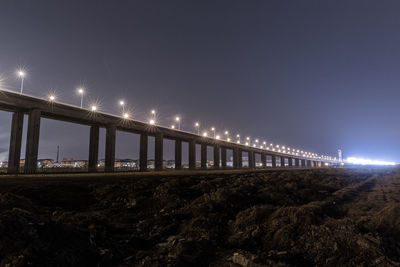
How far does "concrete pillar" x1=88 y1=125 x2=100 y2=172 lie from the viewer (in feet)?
163

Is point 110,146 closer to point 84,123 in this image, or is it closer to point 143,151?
point 84,123

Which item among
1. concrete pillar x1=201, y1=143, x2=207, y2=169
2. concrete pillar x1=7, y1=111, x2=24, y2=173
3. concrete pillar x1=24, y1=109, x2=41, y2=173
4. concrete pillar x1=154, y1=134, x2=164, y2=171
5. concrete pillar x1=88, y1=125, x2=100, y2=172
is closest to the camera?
concrete pillar x1=24, y1=109, x2=41, y2=173

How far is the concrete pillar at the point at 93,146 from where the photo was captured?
49688 millimetres

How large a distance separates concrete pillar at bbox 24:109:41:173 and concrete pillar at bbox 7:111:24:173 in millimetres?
2925

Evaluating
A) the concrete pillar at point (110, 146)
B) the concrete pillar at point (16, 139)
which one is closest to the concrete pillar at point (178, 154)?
the concrete pillar at point (110, 146)

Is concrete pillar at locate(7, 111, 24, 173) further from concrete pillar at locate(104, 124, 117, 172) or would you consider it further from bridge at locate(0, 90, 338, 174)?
concrete pillar at locate(104, 124, 117, 172)

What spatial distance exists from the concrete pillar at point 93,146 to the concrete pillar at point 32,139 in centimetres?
1329

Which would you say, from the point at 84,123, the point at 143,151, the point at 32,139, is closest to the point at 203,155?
the point at 143,151

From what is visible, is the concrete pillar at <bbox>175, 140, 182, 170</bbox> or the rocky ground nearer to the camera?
the rocky ground

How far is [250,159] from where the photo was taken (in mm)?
118688

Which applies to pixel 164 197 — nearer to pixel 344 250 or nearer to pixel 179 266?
pixel 179 266

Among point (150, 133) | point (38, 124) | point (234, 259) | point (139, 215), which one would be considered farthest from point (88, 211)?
point (150, 133)

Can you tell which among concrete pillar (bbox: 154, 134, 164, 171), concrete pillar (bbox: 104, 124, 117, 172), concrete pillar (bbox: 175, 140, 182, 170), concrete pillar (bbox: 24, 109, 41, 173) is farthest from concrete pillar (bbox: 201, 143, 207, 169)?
concrete pillar (bbox: 24, 109, 41, 173)

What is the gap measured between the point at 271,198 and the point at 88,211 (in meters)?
8.12
